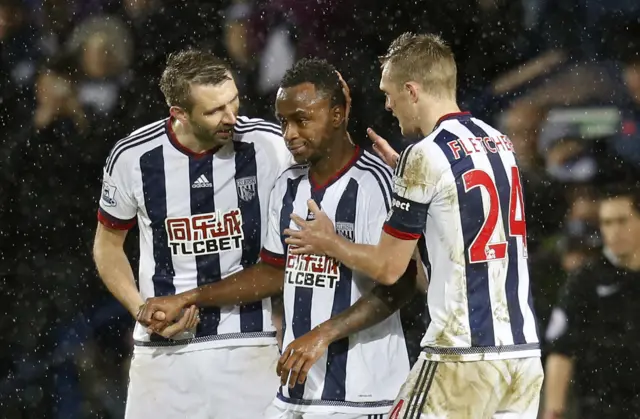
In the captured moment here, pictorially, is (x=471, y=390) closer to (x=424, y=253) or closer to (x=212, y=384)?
(x=424, y=253)

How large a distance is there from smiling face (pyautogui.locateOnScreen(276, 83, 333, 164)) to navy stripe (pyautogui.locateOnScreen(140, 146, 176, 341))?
590 mm

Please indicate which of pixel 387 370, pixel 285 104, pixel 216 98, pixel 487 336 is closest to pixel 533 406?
pixel 487 336

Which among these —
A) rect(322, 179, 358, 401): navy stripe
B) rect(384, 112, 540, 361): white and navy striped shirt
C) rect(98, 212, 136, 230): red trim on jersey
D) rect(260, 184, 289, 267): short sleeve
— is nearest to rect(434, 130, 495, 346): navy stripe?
rect(384, 112, 540, 361): white and navy striped shirt

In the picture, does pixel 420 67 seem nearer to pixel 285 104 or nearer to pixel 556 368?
pixel 285 104

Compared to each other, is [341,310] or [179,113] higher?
[179,113]

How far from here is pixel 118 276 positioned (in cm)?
402

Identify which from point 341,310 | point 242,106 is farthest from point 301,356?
point 242,106

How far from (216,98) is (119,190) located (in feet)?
1.50

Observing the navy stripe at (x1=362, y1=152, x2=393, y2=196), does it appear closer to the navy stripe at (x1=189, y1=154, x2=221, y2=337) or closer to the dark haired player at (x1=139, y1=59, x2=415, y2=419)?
the dark haired player at (x1=139, y1=59, x2=415, y2=419)

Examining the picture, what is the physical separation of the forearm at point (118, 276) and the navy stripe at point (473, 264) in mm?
1242

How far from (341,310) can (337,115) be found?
0.57 metres

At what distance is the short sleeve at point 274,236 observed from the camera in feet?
12.2

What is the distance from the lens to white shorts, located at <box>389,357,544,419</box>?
10.4ft

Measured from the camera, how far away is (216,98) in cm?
390
